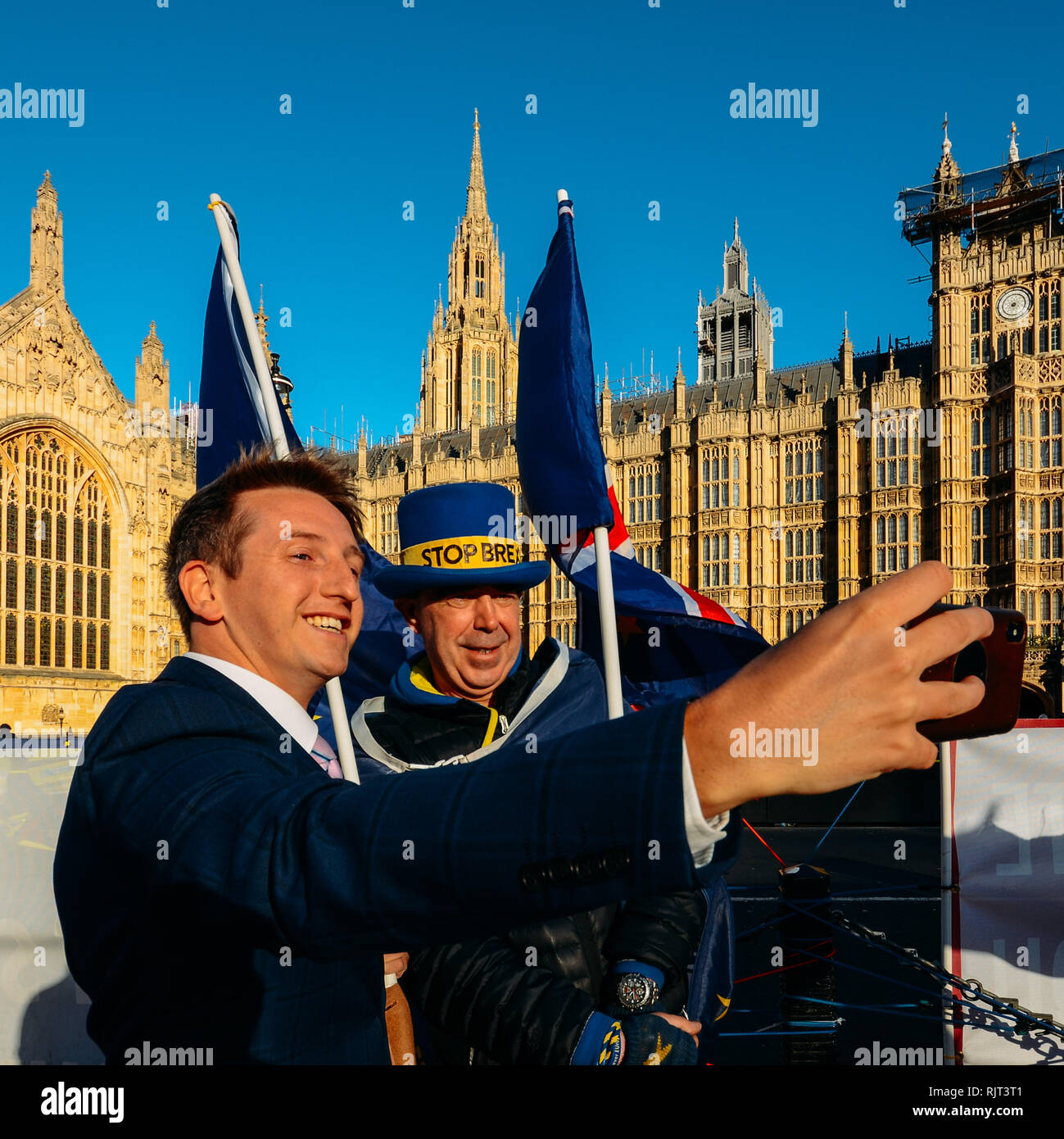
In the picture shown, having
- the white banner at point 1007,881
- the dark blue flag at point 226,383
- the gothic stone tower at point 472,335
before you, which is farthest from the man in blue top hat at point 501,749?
the gothic stone tower at point 472,335

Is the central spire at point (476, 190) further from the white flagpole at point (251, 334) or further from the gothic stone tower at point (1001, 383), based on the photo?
the white flagpole at point (251, 334)

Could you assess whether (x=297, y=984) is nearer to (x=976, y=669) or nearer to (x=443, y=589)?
(x=976, y=669)

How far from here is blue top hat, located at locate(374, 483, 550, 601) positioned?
2453 mm

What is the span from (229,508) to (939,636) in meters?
0.87

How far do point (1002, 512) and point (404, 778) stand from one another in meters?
28.7

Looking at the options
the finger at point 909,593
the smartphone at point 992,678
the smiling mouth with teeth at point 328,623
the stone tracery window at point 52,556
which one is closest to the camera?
the finger at point 909,593

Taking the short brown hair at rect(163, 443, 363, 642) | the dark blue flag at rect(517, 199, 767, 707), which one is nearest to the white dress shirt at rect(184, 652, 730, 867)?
the short brown hair at rect(163, 443, 363, 642)

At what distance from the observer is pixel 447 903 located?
74 cm

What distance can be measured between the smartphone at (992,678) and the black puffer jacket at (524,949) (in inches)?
39.6

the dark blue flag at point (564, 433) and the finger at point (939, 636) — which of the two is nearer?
the finger at point (939, 636)

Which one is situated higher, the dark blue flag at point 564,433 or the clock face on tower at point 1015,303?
the clock face on tower at point 1015,303

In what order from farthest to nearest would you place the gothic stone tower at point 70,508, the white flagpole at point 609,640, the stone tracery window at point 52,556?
1. the stone tracery window at point 52,556
2. the gothic stone tower at point 70,508
3. the white flagpole at point 609,640

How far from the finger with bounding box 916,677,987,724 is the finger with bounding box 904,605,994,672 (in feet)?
0.07

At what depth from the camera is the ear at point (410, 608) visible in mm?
2596
